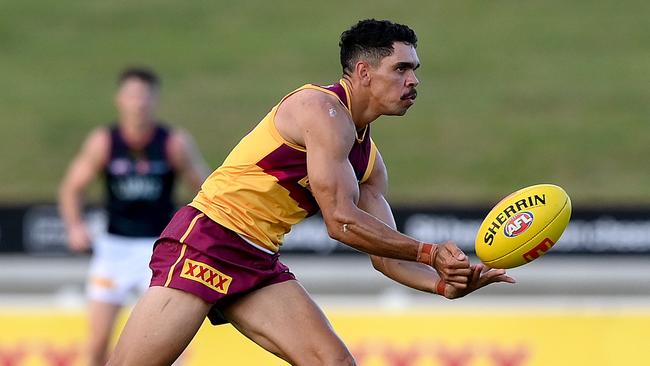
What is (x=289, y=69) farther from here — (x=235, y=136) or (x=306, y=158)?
(x=306, y=158)

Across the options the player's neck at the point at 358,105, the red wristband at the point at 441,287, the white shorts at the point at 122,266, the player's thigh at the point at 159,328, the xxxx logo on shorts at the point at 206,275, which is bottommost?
the white shorts at the point at 122,266

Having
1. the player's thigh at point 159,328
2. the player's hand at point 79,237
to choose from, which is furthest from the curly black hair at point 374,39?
the player's hand at point 79,237

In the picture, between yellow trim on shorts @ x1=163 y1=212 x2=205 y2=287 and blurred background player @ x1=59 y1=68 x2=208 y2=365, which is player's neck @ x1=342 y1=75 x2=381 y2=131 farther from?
blurred background player @ x1=59 y1=68 x2=208 y2=365

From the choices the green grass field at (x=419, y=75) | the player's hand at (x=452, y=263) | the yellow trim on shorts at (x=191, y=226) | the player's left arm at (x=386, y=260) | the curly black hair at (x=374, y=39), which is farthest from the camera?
the green grass field at (x=419, y=75)

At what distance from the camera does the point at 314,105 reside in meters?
5.95

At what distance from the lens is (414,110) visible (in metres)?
21.2

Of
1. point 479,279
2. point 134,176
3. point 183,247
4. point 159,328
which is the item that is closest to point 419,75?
point 134,176

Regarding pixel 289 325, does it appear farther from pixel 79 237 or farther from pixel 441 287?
pixel 79 237

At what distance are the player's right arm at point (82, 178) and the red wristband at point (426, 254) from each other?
477cm

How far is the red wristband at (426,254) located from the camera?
19.0 feet

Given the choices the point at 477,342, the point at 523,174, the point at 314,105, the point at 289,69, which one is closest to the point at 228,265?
the point at 314,105

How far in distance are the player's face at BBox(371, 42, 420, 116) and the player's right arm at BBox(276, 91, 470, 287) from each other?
0.30m

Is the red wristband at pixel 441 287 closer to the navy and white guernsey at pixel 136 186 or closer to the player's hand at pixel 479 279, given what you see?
the player's hand at pixel 479 279

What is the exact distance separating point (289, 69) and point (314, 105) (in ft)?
52.9
